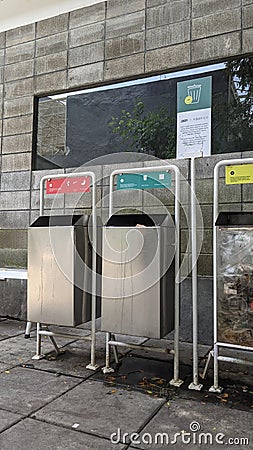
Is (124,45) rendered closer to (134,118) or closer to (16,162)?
(134,118)

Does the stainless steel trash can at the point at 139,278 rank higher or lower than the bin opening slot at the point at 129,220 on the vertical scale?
lower

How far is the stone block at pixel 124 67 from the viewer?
12.7 ft

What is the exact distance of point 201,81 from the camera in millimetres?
3592

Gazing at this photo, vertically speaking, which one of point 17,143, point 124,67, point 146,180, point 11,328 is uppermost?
point 124,67

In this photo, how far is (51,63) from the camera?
437 cm

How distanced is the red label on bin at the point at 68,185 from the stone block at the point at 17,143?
1241 millimetres

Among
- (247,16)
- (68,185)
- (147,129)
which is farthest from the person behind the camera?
(147,129)

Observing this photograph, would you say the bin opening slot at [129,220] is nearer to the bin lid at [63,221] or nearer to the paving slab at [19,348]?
the bin lid at [63,221]

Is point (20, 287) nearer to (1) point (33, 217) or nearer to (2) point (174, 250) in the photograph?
(1) point (33, 217)

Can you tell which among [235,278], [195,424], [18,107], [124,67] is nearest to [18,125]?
[18,107]

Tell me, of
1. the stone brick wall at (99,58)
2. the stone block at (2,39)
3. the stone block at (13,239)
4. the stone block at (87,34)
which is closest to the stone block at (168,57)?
the stone brick wall at (99,58)

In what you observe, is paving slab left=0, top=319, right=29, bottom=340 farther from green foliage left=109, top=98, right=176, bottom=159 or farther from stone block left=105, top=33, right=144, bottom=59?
stone block left=105, top=33, right=144, bottom=59

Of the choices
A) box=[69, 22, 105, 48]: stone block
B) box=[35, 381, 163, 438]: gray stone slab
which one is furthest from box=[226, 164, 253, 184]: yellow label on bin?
box=[69, 22, 105, 48]: stone block

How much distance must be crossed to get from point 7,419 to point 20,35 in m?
4.22
